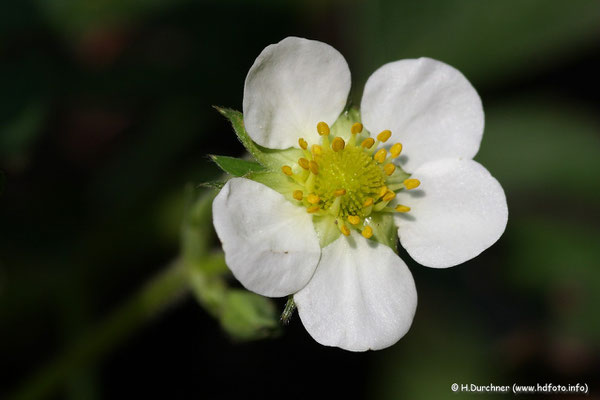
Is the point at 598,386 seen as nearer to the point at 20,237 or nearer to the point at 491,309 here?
the point at 491,309

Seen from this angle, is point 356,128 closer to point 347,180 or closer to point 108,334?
point 347,180

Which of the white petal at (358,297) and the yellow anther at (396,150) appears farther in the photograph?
the yellow anther at (396,150)

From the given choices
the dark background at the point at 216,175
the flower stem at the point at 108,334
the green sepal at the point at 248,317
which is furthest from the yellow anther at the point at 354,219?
the dark background at the point at 216,175

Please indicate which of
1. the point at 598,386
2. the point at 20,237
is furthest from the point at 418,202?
the point at 598,386

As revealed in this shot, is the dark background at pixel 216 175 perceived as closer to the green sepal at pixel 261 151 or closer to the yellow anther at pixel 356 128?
the green sepal at pixel 261 151

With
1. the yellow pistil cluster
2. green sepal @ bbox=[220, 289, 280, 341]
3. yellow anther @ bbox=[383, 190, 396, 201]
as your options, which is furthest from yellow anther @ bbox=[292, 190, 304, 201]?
green sepal @ bbox=[220, 289, 280, 341]
